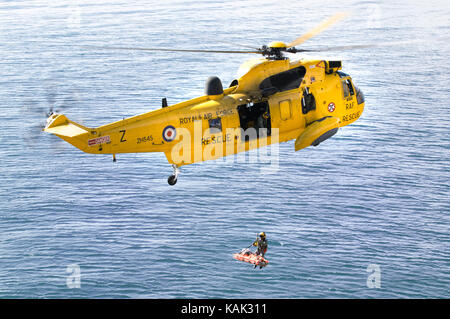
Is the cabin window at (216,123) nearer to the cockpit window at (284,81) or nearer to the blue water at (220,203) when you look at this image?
the cockpit window at (284,81)

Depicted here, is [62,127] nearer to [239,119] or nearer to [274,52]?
[239,119]

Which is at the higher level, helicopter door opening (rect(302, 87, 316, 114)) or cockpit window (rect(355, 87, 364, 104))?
cockpit window (rect(355, 87, 364, 104))

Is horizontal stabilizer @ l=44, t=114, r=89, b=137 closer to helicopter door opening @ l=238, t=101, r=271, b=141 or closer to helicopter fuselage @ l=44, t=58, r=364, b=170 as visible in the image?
helicopter fuselage @ l=44, t=58, r=364, b=170

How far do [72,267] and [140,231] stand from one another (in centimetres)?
954

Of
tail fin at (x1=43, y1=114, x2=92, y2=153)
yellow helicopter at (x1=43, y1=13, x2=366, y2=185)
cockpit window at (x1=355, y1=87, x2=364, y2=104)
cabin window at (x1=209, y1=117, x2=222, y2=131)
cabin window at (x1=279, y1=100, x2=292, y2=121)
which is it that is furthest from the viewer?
cockpit window at (x1=355, y1=87, x2=364, y2=104)


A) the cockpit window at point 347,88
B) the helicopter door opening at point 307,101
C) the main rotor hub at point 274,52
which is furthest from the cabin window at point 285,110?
the cockpit window at point 347,88

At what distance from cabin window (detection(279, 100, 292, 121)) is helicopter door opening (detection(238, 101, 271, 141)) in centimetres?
95

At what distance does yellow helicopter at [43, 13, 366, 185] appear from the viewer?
35.4 metres

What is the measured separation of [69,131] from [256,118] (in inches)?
440

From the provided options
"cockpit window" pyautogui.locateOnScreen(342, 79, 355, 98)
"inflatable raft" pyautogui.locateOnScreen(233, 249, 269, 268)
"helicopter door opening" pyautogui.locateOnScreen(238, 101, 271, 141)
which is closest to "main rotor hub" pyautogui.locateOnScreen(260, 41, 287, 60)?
"helicopter door opening" pyautogui.locateOnScreen(238, 101, 271, 141)

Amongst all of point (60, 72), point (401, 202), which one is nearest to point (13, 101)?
point (60, 72)

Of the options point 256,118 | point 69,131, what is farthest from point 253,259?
point 69,131
